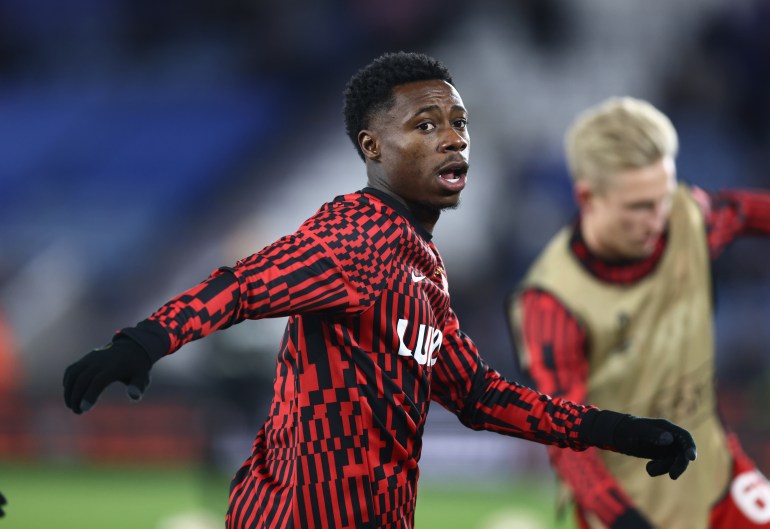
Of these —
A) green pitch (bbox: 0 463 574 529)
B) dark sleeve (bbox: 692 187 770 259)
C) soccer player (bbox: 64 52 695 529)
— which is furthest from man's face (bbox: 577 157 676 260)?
green pitch (bbox: 0 463 574 529)

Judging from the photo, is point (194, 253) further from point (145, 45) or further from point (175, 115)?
point (145, 45)

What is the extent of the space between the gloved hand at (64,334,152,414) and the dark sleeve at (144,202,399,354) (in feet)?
0.28

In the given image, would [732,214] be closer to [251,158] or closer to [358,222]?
[358,222]

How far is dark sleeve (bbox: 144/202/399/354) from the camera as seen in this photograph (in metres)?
2.46

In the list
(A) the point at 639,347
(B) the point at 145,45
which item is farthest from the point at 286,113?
(A) the point at 639,347

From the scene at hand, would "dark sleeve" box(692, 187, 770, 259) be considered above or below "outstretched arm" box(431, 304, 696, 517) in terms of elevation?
above

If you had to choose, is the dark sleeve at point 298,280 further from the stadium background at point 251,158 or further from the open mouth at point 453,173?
the stadium background at point 251,158

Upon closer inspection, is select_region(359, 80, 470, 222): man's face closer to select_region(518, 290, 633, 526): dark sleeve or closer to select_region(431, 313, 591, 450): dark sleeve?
select_region(431, 313, 591, 450): dark sleeve

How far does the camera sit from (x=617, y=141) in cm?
455

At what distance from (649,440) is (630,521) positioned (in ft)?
2.91

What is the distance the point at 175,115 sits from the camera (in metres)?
14.0

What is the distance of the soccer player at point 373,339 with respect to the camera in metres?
2.79

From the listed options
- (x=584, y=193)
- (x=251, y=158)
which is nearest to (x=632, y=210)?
(x=584, y=193)

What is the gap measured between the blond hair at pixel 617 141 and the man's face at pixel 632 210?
41mm
